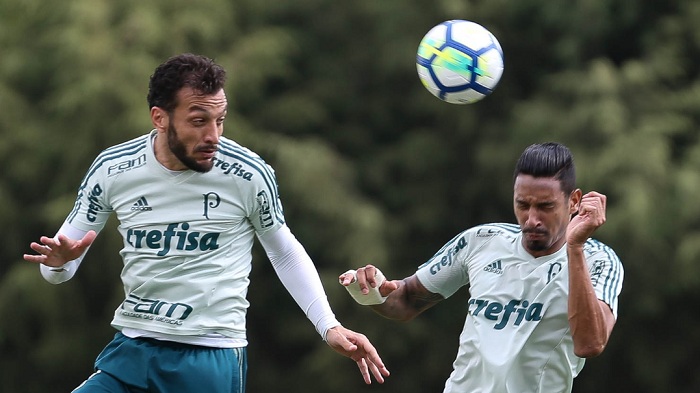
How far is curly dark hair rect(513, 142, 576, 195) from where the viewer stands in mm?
4195

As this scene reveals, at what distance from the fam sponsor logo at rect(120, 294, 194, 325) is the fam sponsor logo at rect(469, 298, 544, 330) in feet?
3.35

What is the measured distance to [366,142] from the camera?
40.0 ft

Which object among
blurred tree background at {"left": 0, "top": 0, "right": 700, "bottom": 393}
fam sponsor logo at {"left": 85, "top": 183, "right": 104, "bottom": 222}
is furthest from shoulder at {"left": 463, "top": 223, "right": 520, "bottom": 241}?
blurred tree background at {"left": 0, "top": 0, "right": 700, "bottom": 393}

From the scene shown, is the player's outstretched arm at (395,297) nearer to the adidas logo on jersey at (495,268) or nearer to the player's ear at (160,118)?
the adidas logo on jersey at (495,268)

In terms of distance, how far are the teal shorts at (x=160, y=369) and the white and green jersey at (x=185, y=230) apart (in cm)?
7

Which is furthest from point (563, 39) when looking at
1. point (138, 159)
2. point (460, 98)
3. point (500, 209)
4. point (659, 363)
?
point (138, 159)

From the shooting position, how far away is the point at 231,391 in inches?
171

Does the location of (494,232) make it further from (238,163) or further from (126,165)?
(126,165)

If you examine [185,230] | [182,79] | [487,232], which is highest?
[182,79]

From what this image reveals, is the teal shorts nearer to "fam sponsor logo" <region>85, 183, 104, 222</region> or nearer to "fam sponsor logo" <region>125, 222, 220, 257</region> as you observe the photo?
"fam sponsor logo" <region>125, 222, 220, 257</region>

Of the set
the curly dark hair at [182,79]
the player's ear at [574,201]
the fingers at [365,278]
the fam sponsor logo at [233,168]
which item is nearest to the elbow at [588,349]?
the player's ear at [574,201]

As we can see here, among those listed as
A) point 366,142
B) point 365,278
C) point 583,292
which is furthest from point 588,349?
point 366,142

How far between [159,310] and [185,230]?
0.29 m

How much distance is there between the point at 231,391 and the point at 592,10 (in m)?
7.78
